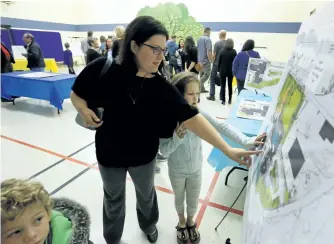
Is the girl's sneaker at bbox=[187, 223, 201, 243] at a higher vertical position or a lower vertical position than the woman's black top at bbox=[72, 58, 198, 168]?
lower

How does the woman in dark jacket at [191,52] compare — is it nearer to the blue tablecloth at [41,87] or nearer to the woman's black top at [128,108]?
the blue tablecloth at [41,87]

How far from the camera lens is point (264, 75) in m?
2.67

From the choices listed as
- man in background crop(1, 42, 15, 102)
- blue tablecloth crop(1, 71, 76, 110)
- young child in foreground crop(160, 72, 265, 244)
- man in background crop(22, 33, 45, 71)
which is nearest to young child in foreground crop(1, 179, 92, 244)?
young child in foreground crop(160, 72, 265, 244)

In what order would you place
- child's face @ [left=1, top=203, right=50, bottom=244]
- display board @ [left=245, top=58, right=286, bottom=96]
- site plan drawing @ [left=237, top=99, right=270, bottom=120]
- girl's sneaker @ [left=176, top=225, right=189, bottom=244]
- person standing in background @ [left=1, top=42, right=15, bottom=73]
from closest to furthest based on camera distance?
child's face @ [left=1, top=203, right=50, bottom=244] → girl's sneaker @ [left=176, top=225, right=189, bottom=244] → site plan drawing @ [left=237, top=99, right=270, bottom=120] → display board @ [left=245, top=58, right=286, bottom=96] → person standing in background @ [left=1, top=42, right=15, bottom=73]

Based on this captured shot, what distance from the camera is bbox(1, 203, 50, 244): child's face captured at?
626mm

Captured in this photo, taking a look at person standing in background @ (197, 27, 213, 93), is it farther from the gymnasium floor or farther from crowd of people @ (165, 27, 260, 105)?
the gymnasium floor

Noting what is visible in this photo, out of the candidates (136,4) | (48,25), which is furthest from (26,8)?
(136,4)

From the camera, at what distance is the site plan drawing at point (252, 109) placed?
73.9 inches

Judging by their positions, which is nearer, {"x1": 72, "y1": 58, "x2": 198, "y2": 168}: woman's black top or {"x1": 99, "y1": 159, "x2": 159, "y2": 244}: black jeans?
{"x1": 72, "y1": 58, "x2": 198, "y2": 168}: woman's black top

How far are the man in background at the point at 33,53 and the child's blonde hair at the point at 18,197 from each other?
17.0 ft

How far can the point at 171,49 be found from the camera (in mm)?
5422

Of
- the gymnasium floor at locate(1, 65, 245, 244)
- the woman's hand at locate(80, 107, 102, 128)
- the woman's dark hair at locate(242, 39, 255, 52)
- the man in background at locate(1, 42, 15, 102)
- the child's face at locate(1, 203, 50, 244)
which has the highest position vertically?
the woman's dark hair at locate(242, 39, 255, 52)

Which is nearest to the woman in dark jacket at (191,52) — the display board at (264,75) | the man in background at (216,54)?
the man in background at (216,54)

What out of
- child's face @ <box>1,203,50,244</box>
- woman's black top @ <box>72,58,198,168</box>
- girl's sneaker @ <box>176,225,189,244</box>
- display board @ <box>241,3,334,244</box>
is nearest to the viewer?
display board @ <box>241,3,334,244</box>
